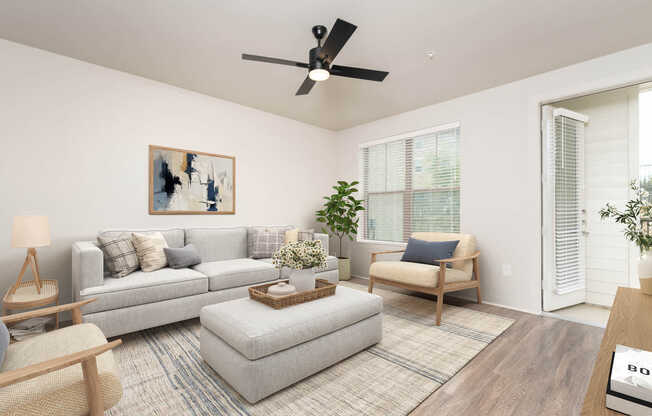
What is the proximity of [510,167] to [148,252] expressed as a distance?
407 cm

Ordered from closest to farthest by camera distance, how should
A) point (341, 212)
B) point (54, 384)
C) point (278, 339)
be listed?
point (54, 384)
point (278, 339)
point (341, 212)

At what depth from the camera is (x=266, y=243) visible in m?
3.95

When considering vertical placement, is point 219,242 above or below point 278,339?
above

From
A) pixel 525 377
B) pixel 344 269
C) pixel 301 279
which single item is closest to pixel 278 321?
pixel 301 279

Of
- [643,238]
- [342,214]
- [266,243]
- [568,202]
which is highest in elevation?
[568,202]

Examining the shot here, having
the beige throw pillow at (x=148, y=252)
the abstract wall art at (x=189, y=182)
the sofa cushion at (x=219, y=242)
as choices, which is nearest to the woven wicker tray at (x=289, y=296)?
the beige throw pillow at (x=148, y=252)

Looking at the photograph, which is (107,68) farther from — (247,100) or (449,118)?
(449,118)

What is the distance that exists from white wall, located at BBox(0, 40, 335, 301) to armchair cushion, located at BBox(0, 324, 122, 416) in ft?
6.19

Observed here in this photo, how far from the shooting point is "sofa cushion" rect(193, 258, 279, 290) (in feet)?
9.96

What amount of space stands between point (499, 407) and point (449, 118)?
3367 millimetres

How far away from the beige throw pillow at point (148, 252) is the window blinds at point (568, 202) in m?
4.29

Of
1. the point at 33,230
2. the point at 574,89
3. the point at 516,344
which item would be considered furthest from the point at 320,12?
the point at 516,344

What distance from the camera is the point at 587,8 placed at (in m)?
2.18

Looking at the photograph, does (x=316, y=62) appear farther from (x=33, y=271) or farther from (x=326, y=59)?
(x=33, y=271)
